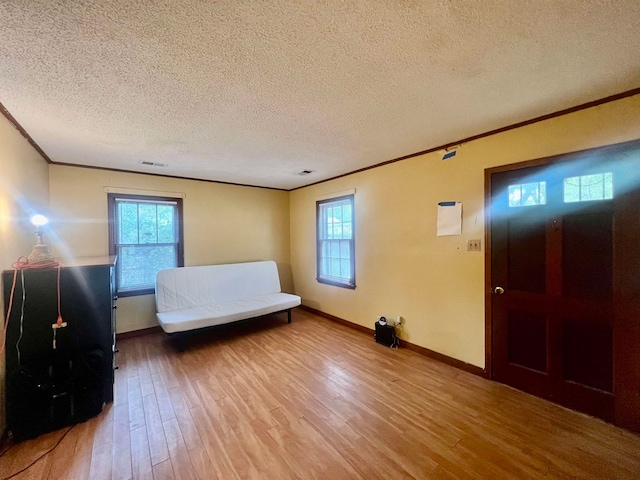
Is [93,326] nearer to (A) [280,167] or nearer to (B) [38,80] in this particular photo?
(B) [38,80]

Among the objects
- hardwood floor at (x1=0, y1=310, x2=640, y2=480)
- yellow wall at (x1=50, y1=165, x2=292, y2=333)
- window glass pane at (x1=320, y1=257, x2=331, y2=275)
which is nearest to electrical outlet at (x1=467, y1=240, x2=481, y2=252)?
hardwood floor at (x1=0, y1=310, x2=640, y2=480)

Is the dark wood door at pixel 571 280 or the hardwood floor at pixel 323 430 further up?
the dark wood door at pixel 571 280

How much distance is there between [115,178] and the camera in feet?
12.0

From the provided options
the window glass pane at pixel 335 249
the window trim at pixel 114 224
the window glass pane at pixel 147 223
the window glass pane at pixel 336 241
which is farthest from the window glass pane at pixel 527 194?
the window glass pane at pixel 147 223

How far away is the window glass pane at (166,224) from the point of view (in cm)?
404

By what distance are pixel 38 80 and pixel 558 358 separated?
421 cm

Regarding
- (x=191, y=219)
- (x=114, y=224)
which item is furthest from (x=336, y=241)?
(x=114, y=224)

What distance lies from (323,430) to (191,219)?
3.62m

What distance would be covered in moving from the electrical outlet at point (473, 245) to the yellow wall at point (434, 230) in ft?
0.14

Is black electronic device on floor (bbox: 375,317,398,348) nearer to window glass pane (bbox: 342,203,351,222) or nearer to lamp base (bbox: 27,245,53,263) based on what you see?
window glass pane (bbox: 342,203,351,222)

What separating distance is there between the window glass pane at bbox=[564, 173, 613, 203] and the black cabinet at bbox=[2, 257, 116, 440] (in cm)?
385

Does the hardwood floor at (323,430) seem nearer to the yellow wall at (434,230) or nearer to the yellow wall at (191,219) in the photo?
the yellow wall at (434,230)

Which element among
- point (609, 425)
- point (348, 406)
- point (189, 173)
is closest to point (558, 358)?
point (609, 425)

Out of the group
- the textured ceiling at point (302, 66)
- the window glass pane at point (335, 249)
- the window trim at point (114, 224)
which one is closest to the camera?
the textured ceiling at point (302, 66)
